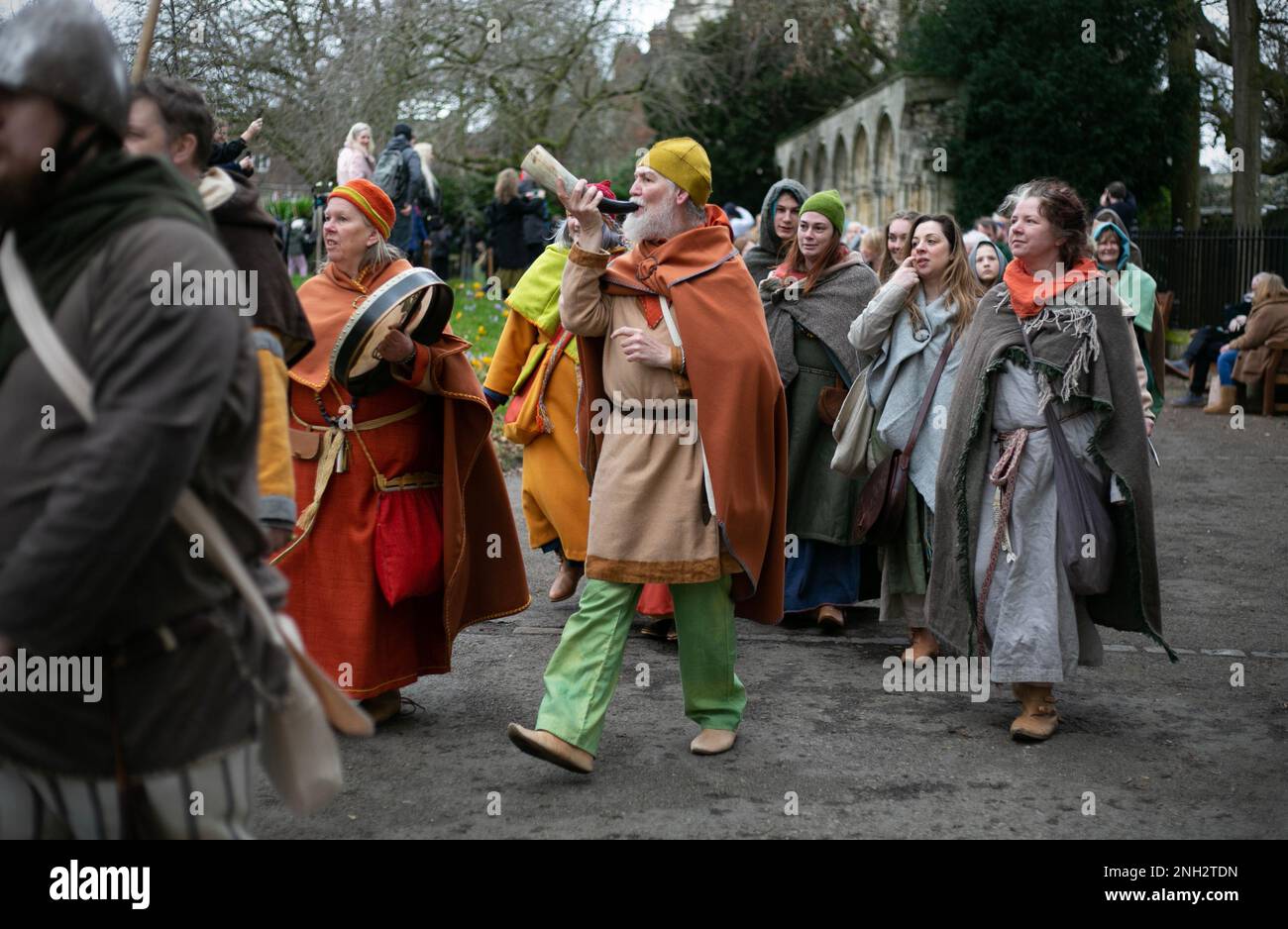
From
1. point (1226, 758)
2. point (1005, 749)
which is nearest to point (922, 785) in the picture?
point (1005, 749)

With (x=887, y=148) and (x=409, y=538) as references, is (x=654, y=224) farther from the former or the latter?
(x=887, y=148)

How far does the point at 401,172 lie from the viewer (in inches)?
563

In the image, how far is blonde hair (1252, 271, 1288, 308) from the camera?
16.0m

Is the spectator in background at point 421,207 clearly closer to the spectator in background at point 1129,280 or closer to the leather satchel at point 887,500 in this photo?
the spectator in background at point 1129,280

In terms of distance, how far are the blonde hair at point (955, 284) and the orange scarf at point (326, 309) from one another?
255 centimetres

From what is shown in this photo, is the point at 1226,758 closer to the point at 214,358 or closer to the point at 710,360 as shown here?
the point at 710,360

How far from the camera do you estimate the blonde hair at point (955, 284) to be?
6648 mm

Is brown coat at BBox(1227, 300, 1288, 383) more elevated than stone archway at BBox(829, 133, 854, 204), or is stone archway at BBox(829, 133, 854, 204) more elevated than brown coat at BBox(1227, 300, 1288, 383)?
stone archway at BBox(829, 133, 854, 204)

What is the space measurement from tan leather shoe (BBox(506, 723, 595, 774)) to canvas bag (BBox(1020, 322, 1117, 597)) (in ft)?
6.37

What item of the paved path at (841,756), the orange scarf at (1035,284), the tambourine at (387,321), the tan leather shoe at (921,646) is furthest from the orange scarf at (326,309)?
the tan leather shoe at (921,646)

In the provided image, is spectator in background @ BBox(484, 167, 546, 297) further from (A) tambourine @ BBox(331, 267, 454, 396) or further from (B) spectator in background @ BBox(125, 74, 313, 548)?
(B) spectator in background @ BBox(125, 74, 313, 548)

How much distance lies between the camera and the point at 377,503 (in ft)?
17.5

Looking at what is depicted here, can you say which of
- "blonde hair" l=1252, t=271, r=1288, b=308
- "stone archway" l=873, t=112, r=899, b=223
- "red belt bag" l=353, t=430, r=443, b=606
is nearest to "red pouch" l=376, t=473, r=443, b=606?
"red belt bag" l=353, t=430, r=443, b=606

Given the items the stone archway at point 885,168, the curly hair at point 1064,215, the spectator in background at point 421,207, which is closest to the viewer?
the curly hair at point 1064,215
